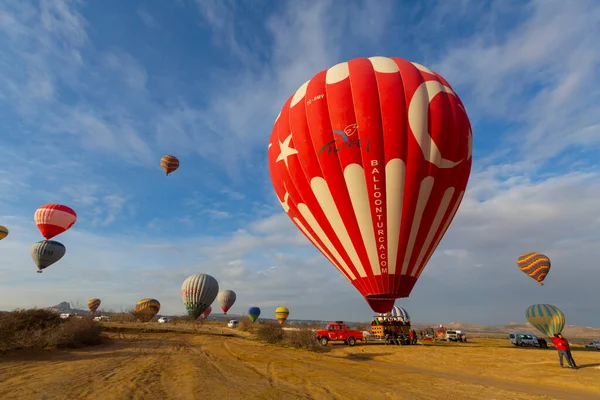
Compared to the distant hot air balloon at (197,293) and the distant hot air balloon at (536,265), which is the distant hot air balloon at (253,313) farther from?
the distant hot air balloon at (536,265)

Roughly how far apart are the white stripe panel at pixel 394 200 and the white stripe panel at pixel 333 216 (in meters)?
1.75

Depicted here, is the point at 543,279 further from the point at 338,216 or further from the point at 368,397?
the point at 368,397

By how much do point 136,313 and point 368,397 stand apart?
6974 centimetres

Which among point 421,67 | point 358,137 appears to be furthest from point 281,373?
point 421,67

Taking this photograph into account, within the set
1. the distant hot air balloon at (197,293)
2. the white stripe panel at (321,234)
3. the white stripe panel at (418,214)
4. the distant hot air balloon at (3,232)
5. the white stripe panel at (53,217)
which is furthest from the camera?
the distant hot air balloon at (197,293)

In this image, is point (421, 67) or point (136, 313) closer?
point (421, 67)

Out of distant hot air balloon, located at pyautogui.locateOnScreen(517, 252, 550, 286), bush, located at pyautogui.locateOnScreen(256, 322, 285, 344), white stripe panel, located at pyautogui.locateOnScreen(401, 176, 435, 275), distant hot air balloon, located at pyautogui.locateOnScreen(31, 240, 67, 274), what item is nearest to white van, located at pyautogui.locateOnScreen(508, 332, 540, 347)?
distant hot air balloon, located at pyautogui.locateOnScreen(517, 252, 550, 286)

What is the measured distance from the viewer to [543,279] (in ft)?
127

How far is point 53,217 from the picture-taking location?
1473 inches

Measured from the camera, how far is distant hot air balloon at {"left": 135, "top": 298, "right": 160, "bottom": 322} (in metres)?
65.6

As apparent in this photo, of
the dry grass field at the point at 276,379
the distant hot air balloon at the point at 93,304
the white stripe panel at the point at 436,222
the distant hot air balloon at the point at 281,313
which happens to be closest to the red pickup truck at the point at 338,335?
the dry grass field at the point at 276,379

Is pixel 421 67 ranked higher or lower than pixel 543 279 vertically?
higher

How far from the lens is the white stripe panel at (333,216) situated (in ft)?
55.3

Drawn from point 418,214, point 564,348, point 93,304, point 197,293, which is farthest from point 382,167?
point 93,304
